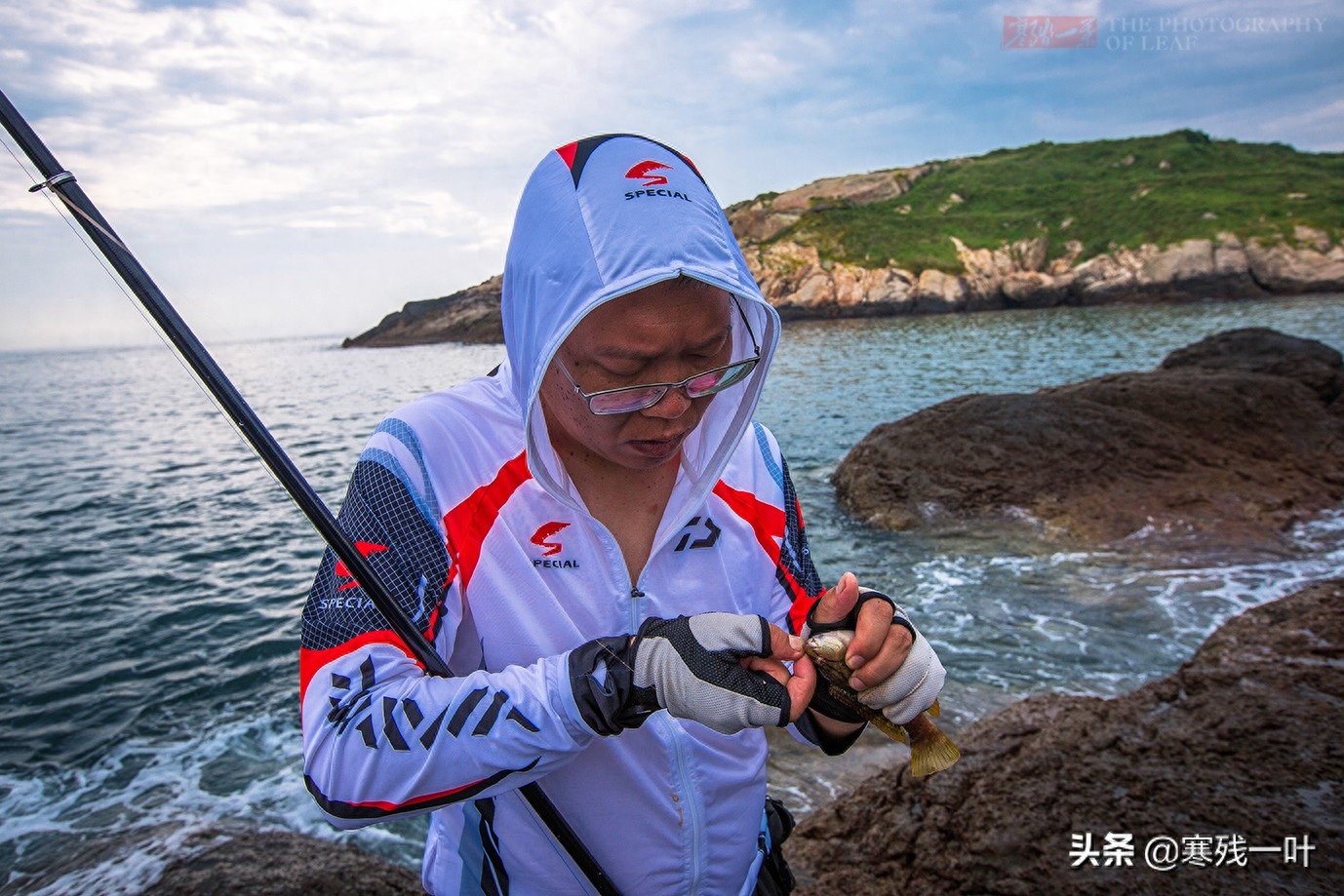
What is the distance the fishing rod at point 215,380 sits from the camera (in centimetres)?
160

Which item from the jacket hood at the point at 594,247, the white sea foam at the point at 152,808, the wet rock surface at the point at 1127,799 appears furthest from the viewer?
the white sea foam at the point at 152,808

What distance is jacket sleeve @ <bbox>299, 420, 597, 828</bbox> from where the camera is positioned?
159 cm

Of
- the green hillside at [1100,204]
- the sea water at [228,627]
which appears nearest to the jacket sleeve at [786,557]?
the sea water at [228,627]

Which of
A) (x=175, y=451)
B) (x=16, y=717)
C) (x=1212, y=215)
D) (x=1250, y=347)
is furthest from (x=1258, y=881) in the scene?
(x=1212, y=215)

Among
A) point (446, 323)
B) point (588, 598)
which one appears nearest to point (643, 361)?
point (588, 598)

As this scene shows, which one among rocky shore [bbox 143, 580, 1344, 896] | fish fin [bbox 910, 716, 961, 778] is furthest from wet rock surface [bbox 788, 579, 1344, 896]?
fish fin [bbox 910, 716, 961, 778]

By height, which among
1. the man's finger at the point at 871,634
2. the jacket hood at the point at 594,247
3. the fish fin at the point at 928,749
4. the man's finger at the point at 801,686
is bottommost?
the fish fin at the point at 928,749

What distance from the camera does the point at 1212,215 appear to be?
Result: 220ft

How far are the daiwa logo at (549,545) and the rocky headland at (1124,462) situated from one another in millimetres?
9553

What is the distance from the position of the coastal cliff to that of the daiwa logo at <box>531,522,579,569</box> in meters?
62.3

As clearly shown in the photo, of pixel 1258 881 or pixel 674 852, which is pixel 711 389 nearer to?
pixel 674 852

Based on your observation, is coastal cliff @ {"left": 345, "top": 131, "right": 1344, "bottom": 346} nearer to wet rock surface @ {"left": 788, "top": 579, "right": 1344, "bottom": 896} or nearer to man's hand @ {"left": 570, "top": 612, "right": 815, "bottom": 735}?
wet rock surface @ {"left": 788, "top": 579, "right": 1344, "bottom": 896}

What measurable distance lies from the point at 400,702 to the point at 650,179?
1.34 m

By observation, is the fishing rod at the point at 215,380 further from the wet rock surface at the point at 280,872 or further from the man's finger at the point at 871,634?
the wet rock surface at the point at 280,872
